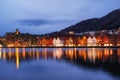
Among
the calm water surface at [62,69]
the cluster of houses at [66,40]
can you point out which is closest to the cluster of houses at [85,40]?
the cluster of houses at [66,40]

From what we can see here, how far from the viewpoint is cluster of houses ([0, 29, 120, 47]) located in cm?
12794

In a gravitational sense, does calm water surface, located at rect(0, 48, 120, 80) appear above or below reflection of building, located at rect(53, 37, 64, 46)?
below

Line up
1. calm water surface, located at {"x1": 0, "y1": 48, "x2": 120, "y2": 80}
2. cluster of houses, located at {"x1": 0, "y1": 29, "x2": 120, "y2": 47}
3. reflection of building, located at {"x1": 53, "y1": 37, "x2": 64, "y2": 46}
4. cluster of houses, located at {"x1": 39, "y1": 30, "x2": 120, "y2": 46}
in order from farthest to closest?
reflection of building, located at {"x1": 53, "y1": 37, "x2": 64, "y2": 46}, cluster of houses, located at {"x1": 0, "y1": 29, "x2": 120, "y2": 47}, cluster of houses, located at {"x1": 39, "y1": 30, "x2": 120, "y2": 46}, calm water surface, located at {"x1": 0, "y1": 48, "x2": 120, "y2": 80}

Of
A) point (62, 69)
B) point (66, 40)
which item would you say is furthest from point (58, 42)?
point (62, 69)

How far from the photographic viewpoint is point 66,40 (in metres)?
144

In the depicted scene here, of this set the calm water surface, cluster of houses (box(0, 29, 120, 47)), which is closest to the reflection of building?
cluster of houses (box(0, 29, 120, 47))

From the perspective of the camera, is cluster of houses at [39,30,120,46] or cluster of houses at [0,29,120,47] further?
cluster of houses at [0,29,120,47]

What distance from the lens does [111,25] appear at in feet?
645

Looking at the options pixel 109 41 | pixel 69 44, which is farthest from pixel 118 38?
pixel 69 44

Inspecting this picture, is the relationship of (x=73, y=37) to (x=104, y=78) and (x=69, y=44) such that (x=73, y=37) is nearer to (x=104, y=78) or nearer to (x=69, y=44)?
(x=69, y=44)

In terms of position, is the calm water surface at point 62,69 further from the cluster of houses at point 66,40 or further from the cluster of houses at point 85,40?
the cluster of houses at point 66,40

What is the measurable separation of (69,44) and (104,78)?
406ft

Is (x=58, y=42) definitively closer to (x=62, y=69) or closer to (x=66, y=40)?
(x=66, y=40)

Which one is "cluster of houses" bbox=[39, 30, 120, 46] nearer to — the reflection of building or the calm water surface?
the reflection of building
